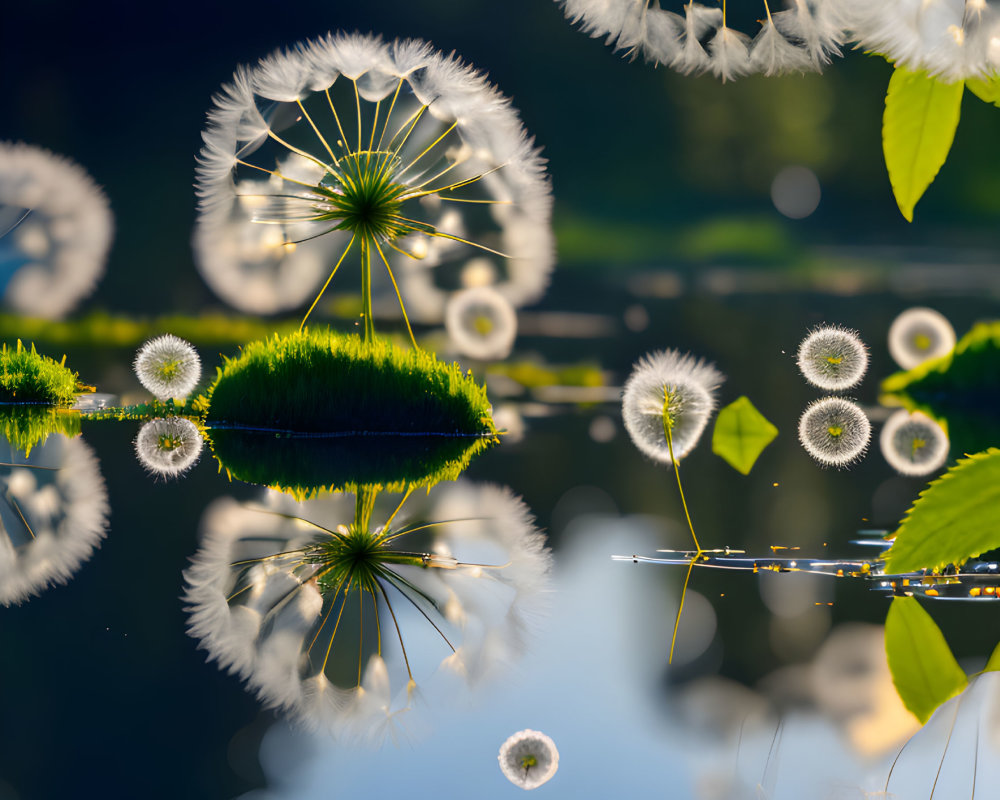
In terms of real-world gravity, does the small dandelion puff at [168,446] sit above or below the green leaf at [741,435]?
below

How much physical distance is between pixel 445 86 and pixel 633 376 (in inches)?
61.3

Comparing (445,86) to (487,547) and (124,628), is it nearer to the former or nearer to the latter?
(487,547)

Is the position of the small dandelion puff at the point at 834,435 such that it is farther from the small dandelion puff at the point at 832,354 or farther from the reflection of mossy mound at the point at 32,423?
the reflection of mossy mound at the point at 32,423

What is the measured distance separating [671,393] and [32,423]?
8.01 ft

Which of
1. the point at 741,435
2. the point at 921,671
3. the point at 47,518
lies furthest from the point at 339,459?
the point at 921,671

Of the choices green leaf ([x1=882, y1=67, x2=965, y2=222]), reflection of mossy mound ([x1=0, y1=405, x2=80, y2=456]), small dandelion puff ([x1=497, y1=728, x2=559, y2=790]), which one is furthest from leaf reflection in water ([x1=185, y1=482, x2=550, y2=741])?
reflection of mossy mound ([x1=0, y1=405, x2=80, y2=456])

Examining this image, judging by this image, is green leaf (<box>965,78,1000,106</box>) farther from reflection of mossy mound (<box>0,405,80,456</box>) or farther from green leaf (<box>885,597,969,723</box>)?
reflection of mossy mound (<box>0,405,80,456</box>)

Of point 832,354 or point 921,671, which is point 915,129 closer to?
point 921,671

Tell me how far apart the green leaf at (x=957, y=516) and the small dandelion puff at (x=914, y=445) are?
146 cm

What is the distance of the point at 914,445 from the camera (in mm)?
1937

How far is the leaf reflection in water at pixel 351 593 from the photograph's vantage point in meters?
0.62

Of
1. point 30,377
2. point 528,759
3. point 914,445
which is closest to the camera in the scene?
point 528,759

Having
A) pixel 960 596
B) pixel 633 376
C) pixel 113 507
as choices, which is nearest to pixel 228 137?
pixel 113 507

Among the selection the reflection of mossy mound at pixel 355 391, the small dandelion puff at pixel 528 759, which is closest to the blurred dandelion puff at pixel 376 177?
the reflection of mossy mound at pixel 355 391
